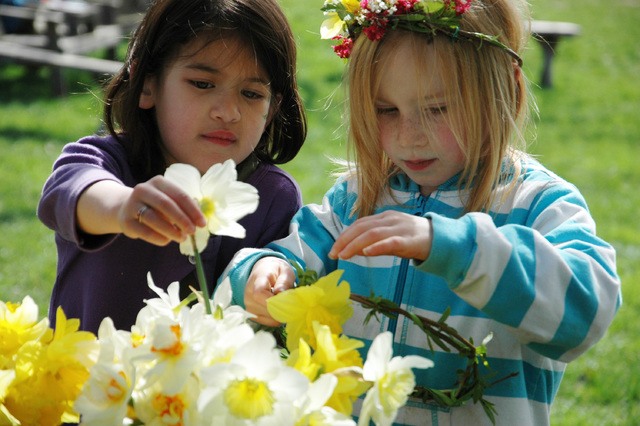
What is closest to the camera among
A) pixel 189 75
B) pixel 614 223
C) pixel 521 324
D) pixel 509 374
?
pixel 521 324

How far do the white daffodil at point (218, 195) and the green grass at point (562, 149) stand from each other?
3.51 feet

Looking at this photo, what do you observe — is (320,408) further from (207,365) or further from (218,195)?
(218,195)

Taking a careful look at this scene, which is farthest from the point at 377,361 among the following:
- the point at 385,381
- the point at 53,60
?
the point at 53,60

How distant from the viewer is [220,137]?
87.2 inches

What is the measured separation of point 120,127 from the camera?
241 centimetres

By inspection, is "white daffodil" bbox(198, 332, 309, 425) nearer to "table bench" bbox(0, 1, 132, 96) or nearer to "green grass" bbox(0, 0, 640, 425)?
"green grass" bbox(0, 0, 640, 425)

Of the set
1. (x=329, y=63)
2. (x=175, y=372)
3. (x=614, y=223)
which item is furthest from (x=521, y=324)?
(x=329, y=63)

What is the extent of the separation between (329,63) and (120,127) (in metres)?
8.32

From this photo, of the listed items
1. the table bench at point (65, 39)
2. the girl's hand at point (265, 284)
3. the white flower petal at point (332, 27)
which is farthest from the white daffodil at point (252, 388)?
the table bench at point (65, 39)

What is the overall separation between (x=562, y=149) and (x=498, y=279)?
23.9 feet

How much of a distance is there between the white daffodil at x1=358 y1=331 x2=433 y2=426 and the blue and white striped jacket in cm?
26

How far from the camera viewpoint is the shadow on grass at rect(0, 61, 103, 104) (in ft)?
31.2

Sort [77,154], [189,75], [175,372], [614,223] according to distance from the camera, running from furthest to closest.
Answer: [614,223] → [189,75] → [77,154] → [175,372]

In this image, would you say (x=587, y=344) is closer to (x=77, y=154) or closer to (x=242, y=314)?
(x=242, y=314)
